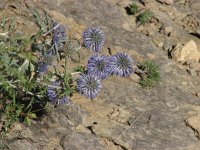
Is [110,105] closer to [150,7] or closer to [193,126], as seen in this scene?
[193,126]

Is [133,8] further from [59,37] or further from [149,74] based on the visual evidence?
[59,37]

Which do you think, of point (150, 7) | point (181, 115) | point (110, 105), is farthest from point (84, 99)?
point (150, 7)

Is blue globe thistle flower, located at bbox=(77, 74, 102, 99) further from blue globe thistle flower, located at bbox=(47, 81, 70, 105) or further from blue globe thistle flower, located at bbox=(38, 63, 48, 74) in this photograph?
blue globe thistle flower, located at bbox=(38, 63, 48, 74)

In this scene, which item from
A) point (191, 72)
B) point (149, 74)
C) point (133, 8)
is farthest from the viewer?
point (133, 8)

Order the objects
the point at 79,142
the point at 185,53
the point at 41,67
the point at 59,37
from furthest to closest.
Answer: the point at 185,53, the point at 79,142, the point at 59,37, the point at 41,67

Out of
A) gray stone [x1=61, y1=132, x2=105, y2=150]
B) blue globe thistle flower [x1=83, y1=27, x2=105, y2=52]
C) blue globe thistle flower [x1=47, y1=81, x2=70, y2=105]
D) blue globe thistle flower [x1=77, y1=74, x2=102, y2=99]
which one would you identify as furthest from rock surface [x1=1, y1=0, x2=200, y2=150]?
blue globe thistle flower [x1=83, y1=27, x2=105, y2=52]

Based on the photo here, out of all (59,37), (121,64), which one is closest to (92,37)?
(121,64)

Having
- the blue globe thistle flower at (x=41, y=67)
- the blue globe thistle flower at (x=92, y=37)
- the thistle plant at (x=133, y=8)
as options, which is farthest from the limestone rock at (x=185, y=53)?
the blue globe thistle flower at (x=41, y=67)
